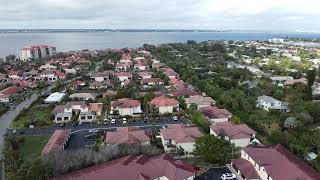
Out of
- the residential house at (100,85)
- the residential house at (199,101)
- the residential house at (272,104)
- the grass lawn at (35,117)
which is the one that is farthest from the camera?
the residential house at (100,85)

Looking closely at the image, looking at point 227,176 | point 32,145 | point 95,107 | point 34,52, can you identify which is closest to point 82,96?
point 95,107

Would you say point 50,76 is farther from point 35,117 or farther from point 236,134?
point 236,134

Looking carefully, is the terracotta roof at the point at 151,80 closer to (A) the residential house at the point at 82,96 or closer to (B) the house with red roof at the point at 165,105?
(A) the residential house at the point at 82,96

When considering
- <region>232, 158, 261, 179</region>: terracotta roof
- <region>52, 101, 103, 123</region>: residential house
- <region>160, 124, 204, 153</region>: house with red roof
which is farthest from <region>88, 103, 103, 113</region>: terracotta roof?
<region>232, 158, 261, 179</region>: terracotta roof

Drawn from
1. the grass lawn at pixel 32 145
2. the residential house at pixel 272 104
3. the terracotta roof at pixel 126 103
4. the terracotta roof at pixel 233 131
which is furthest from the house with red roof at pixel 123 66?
the terracotta roof at pixel 233 131

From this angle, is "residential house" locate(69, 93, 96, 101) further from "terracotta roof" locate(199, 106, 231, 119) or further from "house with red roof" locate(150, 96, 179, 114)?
"terracotta roof" locate(199, 106, 231, 119)

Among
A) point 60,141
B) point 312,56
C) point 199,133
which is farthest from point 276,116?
point 312,56
